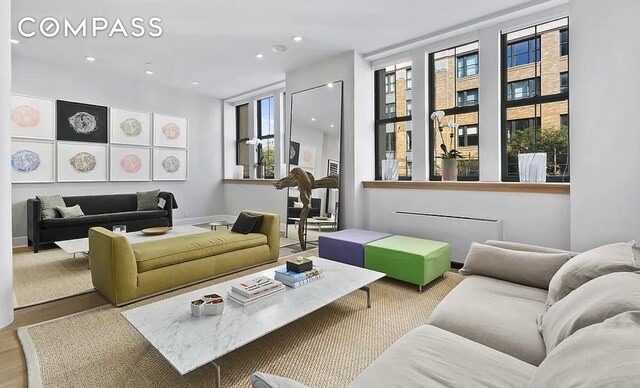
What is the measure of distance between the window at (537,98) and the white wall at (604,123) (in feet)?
2.57

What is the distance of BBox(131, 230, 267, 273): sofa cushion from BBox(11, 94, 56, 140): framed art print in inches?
130

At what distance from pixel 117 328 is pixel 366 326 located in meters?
1.77

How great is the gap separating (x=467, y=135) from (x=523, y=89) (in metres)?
0.75

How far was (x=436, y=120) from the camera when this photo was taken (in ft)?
13.8

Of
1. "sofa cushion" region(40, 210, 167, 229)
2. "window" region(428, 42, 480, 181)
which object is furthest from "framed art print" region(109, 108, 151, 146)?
"window" region(428, 42, 480, 181)

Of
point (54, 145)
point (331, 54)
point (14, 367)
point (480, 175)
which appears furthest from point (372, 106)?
point (54, 145)

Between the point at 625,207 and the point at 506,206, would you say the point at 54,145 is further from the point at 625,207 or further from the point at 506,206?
the point at 625,207

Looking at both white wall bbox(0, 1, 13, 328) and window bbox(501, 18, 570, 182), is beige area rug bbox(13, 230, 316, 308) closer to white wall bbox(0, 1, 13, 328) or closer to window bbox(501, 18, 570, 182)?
Answer: white wall bbox(0, 1, 13, 328)

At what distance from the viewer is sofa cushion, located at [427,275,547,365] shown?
4.55 feet

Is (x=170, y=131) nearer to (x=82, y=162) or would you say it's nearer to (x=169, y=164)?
(x=169, y=164)

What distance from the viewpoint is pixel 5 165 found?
2.31 m

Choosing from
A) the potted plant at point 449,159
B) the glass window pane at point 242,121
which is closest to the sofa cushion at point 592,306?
the potted plant at point 449,159

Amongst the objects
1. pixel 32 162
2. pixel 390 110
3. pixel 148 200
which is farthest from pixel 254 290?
pixel 32 162

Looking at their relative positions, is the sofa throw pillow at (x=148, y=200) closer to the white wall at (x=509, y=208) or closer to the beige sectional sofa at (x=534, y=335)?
the white wall at (x=509, y=208)
